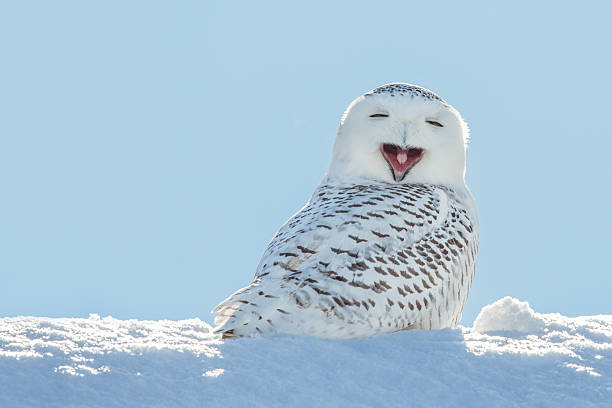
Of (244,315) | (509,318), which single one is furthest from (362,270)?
(509,318)

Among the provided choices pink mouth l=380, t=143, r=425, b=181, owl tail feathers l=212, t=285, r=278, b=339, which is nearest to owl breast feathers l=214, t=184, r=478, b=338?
owl tail feathers l=212, t=285, r=278, b=339

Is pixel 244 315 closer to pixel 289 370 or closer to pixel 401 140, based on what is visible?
pixel 289 370

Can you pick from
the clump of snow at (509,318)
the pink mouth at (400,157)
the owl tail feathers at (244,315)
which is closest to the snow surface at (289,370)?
the owl tail feathers at (244,315)

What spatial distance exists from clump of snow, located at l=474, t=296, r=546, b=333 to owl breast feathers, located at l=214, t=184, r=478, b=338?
0.16 metres

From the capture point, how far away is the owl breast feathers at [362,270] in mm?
3605

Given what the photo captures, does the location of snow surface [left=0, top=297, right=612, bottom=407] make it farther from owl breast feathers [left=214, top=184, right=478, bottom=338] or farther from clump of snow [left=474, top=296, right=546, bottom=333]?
clump of snow [left=474, top=296, right=546, bottom=333]

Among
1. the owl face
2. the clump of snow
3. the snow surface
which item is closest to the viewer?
the snow surface

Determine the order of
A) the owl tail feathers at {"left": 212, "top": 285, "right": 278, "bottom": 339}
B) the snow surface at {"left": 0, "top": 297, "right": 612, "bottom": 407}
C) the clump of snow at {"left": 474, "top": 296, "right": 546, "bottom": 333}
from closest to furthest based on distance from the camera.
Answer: the snow surface at {"left": 0, "top": 297, "right": 612, "bottom": 407}
the owl tail feathers at {"left": 212, "top": 285, "right": 278, "bottom": 339}
the clump of snow at {"left": 474, "top": 296, "right": 546, "bottom": 333}

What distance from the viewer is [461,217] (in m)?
4.52

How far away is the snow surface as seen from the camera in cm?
281

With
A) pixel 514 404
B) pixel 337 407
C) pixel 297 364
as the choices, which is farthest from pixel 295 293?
pixel 514 404

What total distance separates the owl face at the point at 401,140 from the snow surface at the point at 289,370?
1.28 meters

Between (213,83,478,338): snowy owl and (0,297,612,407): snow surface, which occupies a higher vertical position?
(213,83,478,338): snowy owl

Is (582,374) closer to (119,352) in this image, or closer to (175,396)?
(175,396)
